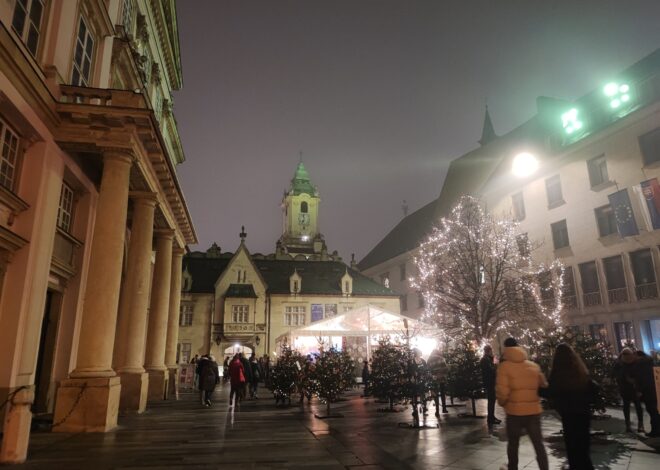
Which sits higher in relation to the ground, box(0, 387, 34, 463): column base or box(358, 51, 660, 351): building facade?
box(358, 51, 660, 351): building facade

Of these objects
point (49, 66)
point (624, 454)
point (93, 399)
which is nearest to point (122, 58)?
point (49, 66)

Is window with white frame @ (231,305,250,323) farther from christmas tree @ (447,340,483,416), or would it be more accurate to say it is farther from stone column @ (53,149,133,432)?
stone column @ (53,149,133,432)

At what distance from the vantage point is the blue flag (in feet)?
73.4

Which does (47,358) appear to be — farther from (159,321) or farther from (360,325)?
(360,325)

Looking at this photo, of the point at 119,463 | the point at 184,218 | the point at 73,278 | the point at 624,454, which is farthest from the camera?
the point at 184,218

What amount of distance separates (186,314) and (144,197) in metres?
28.5

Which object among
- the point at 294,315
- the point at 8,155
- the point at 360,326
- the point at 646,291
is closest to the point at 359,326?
the point at 360,326

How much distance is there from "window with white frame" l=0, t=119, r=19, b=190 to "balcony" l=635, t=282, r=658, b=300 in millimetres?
25588

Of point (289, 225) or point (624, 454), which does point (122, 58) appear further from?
point (289, 225)

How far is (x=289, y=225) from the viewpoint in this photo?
82750 millimetres

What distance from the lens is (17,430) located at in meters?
6.82

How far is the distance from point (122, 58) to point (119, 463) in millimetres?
12410

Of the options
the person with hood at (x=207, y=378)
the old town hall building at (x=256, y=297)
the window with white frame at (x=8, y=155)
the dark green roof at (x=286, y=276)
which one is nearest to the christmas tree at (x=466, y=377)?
the person with hood at (x=207, y=378)

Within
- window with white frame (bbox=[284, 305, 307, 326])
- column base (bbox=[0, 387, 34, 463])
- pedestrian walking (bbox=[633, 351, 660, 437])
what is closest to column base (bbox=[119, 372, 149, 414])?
column base (bbox=[0, 387, 34, 463])
